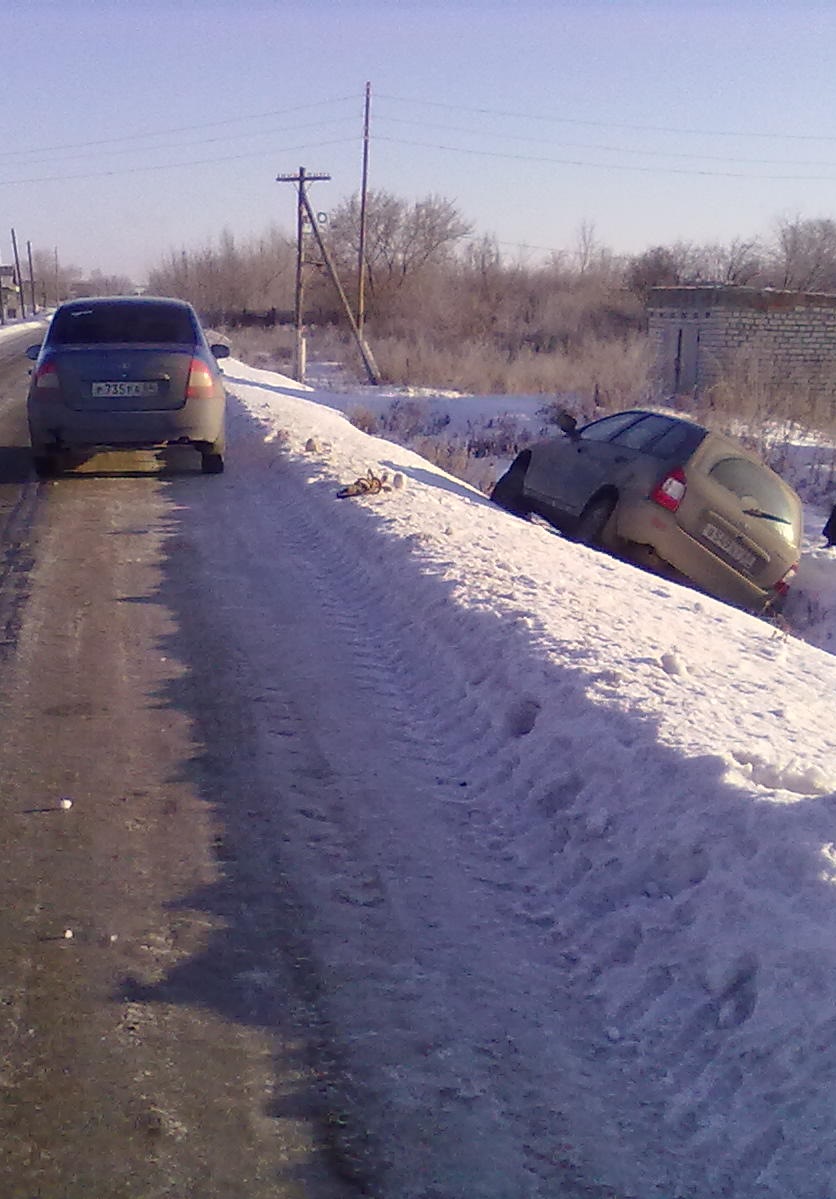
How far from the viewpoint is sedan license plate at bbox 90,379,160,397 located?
9.74m

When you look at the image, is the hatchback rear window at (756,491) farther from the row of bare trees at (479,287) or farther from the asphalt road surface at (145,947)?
the row of bare trees at (479,287)

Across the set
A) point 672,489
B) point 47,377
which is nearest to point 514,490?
point 672,489

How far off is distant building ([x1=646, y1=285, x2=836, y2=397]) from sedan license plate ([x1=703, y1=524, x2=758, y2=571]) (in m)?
15.4

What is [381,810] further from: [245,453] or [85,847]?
[245,453]

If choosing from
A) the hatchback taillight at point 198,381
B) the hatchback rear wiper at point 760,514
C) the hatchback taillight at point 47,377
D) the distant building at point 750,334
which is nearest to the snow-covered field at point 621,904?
the hatchback rear wiper at point 760,514

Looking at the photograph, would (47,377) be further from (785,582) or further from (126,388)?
(785,582)

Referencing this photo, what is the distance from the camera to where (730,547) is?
30.8ft

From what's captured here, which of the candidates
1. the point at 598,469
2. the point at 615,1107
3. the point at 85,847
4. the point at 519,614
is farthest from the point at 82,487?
the point at 615,1107

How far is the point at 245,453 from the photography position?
12.3 meters

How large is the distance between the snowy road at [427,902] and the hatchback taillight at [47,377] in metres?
4.05

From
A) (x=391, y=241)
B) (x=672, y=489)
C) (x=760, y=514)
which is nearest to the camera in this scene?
(x=672, y=489)

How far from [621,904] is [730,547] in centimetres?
647

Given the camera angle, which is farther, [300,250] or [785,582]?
[300,250]

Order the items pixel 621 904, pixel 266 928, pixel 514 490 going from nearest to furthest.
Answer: pixel 266 928
pixel 621 904
pixel 514 490
